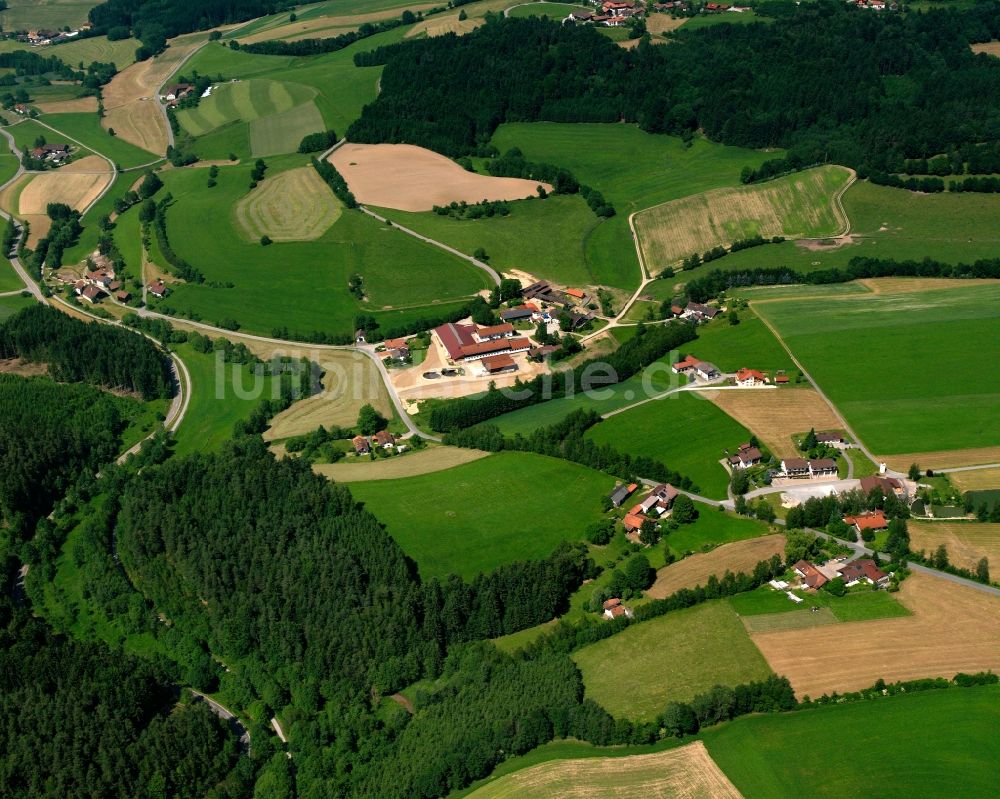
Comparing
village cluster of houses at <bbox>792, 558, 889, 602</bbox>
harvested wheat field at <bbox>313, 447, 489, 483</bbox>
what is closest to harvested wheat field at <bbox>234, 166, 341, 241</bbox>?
harvested wheat field at <bbox>313, 447, 489, 483</bbox>

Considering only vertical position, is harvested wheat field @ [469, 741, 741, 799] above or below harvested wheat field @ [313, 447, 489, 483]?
below

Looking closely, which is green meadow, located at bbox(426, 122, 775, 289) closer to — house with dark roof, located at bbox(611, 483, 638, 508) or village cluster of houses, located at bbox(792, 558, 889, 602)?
house with dark roof, located at bbox(611, 483, 638, 508)

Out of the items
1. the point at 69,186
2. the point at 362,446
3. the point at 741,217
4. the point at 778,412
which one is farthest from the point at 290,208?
the point at 778,412

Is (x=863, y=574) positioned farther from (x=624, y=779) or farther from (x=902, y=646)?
(x=624, y=779)

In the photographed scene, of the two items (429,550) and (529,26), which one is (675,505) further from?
(529,26)

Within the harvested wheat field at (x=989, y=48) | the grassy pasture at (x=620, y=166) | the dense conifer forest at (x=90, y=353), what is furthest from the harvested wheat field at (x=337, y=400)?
the harvested wheat field at (x=989, y=48)

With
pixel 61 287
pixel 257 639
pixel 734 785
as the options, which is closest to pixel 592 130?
pixel 61 287
